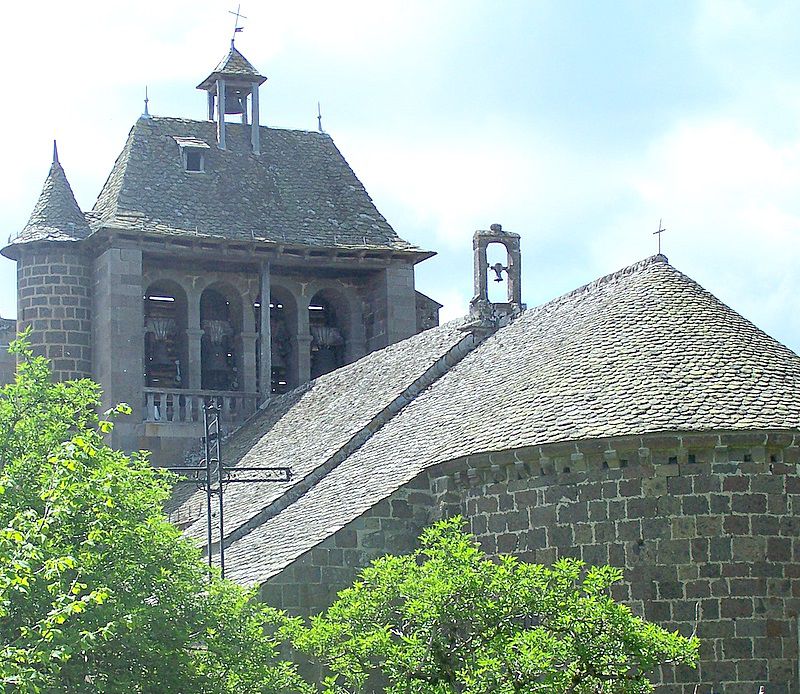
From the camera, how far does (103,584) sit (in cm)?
2500

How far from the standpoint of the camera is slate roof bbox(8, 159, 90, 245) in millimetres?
48312

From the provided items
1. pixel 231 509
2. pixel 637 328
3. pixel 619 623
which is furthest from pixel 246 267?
pixel 619 623

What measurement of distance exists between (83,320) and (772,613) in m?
24.3

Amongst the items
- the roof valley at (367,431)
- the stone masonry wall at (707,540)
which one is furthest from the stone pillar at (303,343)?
the stone masonry wall at (707,540)

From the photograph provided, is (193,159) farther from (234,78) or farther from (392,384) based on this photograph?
(392,384)

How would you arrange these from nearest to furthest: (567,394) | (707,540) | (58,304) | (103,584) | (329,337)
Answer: (103,584) → (707,540) → (567,394) → (58,304) → (329,337)

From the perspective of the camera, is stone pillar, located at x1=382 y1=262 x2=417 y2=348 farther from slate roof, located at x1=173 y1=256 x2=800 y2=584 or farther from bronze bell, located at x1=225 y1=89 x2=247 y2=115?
slate roof, located at x1=173 y1=256 x2=800 y2=584

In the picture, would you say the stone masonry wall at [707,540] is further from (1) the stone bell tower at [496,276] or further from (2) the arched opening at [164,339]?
(2) the arched opening at [164,339]

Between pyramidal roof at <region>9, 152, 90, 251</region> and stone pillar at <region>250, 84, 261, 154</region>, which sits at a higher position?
stone pillar at <region>250, 84, 261, 154</region>

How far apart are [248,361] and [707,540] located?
22298 mm

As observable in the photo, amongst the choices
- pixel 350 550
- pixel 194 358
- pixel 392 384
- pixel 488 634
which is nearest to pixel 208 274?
pixel 194 358

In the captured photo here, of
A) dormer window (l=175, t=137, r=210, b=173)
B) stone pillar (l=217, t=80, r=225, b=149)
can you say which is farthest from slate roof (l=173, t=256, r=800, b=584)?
stone pillar (l=217, t=80, r=225, b=149)

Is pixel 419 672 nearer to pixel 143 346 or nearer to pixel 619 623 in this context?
pixel 619 623

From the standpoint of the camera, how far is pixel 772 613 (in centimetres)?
2867
